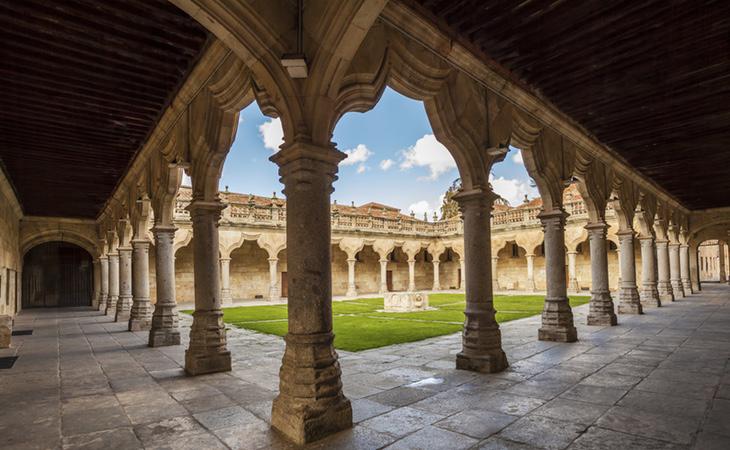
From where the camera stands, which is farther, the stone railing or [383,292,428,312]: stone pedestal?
the stone railing

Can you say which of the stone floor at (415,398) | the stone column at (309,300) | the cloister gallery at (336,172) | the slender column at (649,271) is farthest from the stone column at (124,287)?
the slender column at (649,271)

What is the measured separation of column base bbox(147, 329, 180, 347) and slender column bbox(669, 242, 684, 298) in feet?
59.8

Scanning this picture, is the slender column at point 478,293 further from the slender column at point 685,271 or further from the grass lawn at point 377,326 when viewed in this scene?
the slender column at point 685,271

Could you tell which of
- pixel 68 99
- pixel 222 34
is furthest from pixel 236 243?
pixel 222 34

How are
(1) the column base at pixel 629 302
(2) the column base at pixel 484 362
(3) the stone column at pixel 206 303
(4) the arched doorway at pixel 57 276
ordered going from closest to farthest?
(2) the column base at pixel 484 362, (3) the stone column at pixel 206 303, (1) the column base at pixel 629 302, (4) the arched doorway at pixel 57 276

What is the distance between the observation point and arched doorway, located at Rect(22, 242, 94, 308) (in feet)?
68.3

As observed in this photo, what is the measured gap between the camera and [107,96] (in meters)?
5.95

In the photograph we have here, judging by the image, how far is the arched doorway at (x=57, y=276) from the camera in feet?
68.3

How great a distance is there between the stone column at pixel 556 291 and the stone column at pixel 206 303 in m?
5.39

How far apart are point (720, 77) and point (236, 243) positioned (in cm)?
1889

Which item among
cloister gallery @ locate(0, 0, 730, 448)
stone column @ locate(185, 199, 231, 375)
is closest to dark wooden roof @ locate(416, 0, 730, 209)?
cloister gallery @ locate(0, 0, 730, 448)

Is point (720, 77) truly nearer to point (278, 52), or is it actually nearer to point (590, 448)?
point (590, 448)

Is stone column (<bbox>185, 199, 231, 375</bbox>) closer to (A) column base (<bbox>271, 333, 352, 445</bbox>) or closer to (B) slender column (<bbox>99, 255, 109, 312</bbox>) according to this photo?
(A) column base (<bbox>271, 333, 352, 445</bbox>)

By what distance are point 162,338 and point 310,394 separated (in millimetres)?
5690
